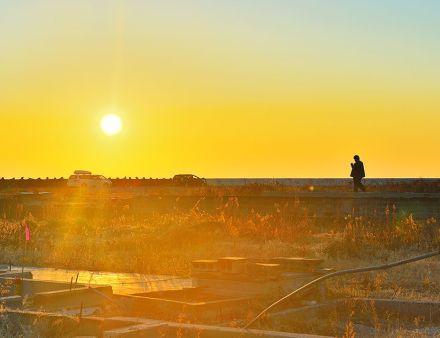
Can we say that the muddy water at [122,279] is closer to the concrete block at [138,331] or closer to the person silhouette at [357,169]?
the concrete block at [138,331]

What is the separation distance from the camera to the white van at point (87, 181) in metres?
62.6

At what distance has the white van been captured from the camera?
62.6m

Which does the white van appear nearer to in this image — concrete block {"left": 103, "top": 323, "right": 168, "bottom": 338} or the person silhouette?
the person silhouette

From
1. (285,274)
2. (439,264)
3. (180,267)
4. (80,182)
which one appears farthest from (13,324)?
(80,182)

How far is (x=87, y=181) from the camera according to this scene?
62844mm

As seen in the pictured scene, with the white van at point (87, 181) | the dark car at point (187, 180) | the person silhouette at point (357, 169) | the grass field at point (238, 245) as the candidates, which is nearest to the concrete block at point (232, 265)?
the grass field at point (238, 245)

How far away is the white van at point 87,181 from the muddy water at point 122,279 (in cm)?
4813

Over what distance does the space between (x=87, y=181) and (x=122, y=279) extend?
50.5m

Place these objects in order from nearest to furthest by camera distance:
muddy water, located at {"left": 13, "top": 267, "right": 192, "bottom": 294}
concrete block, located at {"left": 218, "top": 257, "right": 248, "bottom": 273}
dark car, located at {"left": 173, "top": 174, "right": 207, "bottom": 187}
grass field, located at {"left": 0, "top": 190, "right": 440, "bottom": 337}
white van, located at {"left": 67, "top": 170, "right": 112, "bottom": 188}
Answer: concrete block, located at {"left": 218, "top": 257, "right": 248, "bottom": 273} → muddy water, located at {"left": 13, "top": 267, "right": 192, "bottom": 294} → grass field, located at {"left": 0, "top": 190, "right": 440, "bottom": 337} → white van, located at {"left": 67, "top": 170, "right": 112, "bottom": 188} → dark car, located at {"left": 173, "top": 174, "right": 207, "bottom": 187}

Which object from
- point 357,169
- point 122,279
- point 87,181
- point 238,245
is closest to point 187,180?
point 87,181

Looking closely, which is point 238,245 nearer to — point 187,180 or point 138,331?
point 138,331

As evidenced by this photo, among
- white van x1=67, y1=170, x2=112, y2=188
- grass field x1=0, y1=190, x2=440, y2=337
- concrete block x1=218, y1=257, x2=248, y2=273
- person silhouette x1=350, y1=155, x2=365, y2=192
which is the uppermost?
white van x1=67, y1=170, x2=112, y2=188

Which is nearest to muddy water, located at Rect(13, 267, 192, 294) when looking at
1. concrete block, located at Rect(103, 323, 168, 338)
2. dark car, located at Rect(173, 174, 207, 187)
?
concrete block, located at Rect(103, 323, 168, 338)

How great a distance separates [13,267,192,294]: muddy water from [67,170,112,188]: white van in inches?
1895
